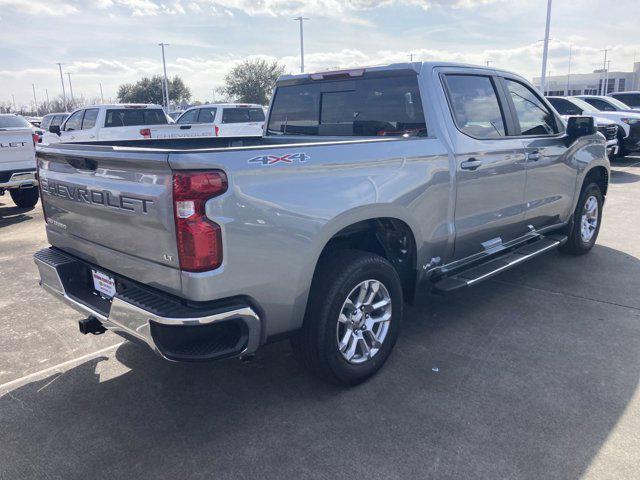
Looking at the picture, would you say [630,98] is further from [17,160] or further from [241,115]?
[17,160]

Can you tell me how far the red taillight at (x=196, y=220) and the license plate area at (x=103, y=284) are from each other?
76 cm

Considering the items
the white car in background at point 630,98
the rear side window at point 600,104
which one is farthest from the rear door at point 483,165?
the white car in background at point 630,98

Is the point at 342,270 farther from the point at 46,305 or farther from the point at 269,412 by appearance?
the point at 46,305

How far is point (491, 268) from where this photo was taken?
4.16 meters

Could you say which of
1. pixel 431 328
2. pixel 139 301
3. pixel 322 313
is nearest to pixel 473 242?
pixel 431 328

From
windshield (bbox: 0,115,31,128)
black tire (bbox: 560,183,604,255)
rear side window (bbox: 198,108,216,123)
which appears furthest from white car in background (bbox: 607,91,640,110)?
windshield (bbox: 0,115,31,128)

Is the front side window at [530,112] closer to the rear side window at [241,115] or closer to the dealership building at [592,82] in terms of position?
the rear side window at [241,115]

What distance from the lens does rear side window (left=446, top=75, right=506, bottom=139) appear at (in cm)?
392

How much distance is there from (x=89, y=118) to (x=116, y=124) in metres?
0.82

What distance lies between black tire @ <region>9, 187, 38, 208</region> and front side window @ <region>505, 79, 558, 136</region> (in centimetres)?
850

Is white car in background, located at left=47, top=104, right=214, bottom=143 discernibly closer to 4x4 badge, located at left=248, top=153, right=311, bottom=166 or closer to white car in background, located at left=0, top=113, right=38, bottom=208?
white car in background, located at left=0, top=113, right=38, bottom=208

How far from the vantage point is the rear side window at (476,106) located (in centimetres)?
392

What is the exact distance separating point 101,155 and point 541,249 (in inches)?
148

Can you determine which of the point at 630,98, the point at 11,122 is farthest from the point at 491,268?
the point at 630,98
